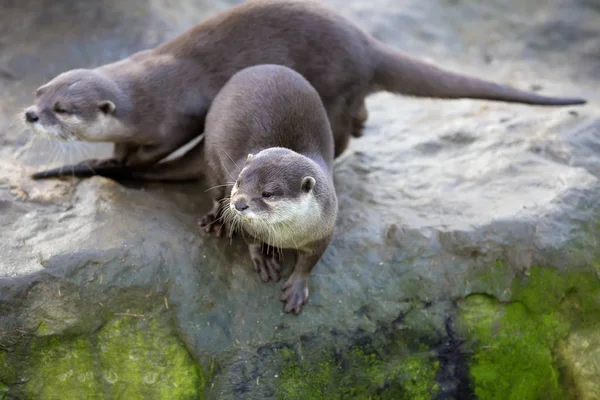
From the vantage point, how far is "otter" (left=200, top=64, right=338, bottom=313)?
2.35m

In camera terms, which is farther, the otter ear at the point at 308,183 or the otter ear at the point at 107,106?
the otter ear at the point at 107,106

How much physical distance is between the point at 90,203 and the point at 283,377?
3.30 feet

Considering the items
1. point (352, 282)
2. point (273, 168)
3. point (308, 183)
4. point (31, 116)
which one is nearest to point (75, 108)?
point (31, 116)

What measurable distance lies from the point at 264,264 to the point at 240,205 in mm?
425

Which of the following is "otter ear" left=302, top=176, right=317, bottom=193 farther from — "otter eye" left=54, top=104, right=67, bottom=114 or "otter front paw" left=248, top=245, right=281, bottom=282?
"otter eye" left=54, top=104, right=67, bottom=114

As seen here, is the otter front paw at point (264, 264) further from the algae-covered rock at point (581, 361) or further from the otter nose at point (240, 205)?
the algae-covered rock at point (581, 361)

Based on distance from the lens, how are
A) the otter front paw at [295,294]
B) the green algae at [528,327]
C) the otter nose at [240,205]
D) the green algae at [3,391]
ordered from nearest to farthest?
the otter nose at [240,205]
the green algae at [3,391]
the otter front paw at [295,294]
the green algae at [528,327]

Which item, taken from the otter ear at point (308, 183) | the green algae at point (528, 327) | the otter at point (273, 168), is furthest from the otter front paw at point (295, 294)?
the green algae at point (528, 327)

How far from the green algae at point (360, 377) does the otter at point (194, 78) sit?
1.00 m

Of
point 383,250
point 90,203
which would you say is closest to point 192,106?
point 90,203

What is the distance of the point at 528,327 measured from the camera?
2.79m

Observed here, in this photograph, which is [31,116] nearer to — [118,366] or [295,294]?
[118,366]

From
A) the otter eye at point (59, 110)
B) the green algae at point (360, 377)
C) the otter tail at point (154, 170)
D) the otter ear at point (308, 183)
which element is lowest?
the green algae at point (360, 377)

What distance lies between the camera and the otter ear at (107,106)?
2818 mm
